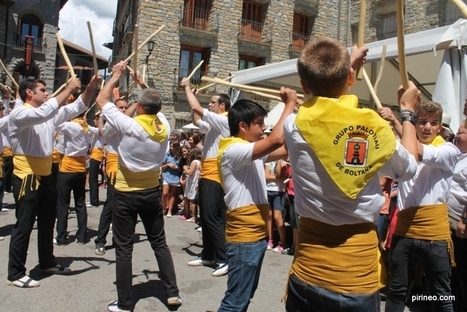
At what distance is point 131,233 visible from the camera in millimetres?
3951

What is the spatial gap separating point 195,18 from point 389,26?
1025cm

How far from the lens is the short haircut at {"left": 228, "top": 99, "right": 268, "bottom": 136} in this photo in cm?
319

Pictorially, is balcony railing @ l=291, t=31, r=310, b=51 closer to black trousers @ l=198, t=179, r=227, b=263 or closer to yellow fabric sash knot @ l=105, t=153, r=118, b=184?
yellow fabric sash knot @ l=105, t=153, r=118, b=184

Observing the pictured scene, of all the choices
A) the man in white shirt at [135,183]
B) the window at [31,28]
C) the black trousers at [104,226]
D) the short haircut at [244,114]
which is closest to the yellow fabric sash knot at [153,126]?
the man in white shirt at [135,183]

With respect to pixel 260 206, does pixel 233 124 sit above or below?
above

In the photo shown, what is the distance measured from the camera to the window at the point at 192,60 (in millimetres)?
20281

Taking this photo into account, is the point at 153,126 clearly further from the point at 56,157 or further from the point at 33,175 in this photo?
the point at 56,157

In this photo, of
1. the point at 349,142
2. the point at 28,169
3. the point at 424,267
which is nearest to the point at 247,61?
the point at 28,169

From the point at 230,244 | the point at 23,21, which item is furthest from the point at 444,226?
the point at 23,21

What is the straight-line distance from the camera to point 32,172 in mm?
4543

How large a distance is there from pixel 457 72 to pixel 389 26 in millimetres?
19278

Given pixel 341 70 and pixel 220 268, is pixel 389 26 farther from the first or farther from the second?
pixel 341 70

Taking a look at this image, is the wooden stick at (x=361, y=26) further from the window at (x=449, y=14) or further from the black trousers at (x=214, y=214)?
the window at (x=449, y=14)

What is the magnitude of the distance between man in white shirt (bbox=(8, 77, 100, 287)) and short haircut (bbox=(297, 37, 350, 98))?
9.54 feet
